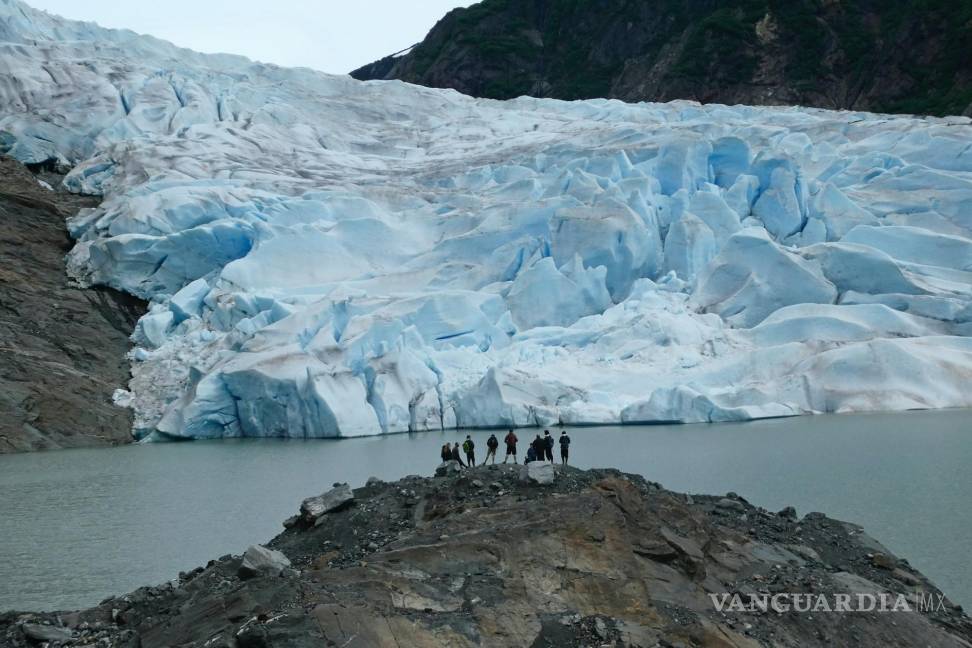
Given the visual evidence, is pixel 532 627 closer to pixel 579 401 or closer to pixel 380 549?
pixel 380 549

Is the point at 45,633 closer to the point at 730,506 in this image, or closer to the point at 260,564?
the point at 260,564

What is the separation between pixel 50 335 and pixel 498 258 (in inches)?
324

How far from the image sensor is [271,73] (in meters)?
28.1

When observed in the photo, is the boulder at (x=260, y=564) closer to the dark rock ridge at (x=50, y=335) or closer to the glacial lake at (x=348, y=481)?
the glacial lake at (x=348, y=481)

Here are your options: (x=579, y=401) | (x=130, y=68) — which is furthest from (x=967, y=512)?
(x=130, y=68)

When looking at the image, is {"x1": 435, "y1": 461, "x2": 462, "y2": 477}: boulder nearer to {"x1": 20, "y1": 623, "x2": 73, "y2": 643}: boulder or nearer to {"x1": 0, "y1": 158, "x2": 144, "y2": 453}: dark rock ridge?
{"x1": 20, "y1": 623, "x2": 73, "y2": 643}: boulder

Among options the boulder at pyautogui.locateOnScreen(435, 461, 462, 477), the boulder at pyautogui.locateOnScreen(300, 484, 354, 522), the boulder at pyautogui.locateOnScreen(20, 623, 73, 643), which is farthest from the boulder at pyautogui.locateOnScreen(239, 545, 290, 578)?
the boulder at pyautogui.locateOnScreen(435, 461, 462, 477)

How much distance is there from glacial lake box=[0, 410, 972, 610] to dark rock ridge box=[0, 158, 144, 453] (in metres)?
0.87

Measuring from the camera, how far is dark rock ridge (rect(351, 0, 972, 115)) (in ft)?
126

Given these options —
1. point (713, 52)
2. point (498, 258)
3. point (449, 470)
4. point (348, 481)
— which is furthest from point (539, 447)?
point (713, 52)

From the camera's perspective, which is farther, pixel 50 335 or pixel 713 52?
pixel 713 52

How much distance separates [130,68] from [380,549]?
23.0 metres

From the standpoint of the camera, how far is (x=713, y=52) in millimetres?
42250

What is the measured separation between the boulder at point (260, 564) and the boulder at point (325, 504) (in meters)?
1.09
